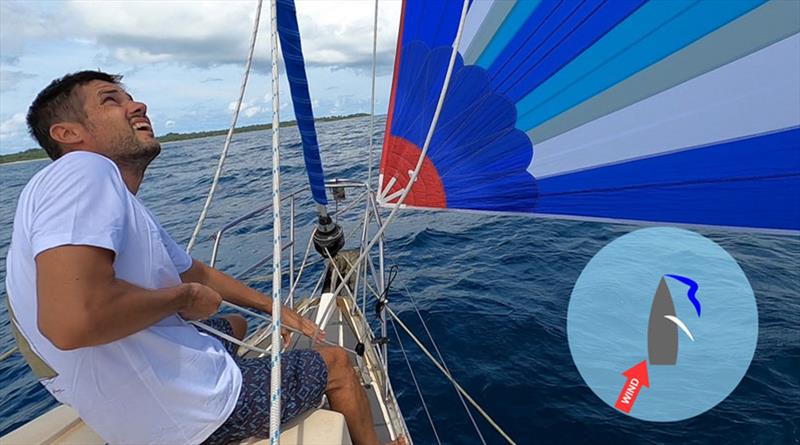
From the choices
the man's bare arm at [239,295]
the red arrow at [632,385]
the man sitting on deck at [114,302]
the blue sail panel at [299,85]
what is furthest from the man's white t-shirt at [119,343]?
the red arrow at [632,385]

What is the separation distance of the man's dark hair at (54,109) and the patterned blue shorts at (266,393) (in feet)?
3.03

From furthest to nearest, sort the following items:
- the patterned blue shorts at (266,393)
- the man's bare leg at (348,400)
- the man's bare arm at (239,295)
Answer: the man's bare arm at (239,295)
the man's bare leg at (348,400)
the patterned blue shorts at (266,393)

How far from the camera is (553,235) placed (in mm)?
5816

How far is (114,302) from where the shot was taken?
3.03 feet

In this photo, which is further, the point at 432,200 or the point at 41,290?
the point at 432,200

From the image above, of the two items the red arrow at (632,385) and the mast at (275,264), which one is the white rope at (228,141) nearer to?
the mast at (275,264)

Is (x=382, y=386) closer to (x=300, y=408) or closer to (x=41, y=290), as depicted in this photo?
(x=300, y=408)

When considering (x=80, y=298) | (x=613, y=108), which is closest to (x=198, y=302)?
(x=80, y=298)

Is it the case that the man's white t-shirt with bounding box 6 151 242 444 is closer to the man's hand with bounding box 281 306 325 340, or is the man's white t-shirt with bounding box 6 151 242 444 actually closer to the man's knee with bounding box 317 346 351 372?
the man's knee with bounding box 317 346 351 372

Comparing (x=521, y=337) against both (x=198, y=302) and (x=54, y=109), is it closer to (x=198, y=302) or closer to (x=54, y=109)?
(x=198, y=302)

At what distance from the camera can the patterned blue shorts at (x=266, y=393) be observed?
1.33m

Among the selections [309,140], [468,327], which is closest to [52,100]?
[309,140]

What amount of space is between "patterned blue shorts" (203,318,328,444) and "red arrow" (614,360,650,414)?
2146 millimetres

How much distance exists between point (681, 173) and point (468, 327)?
254cm
